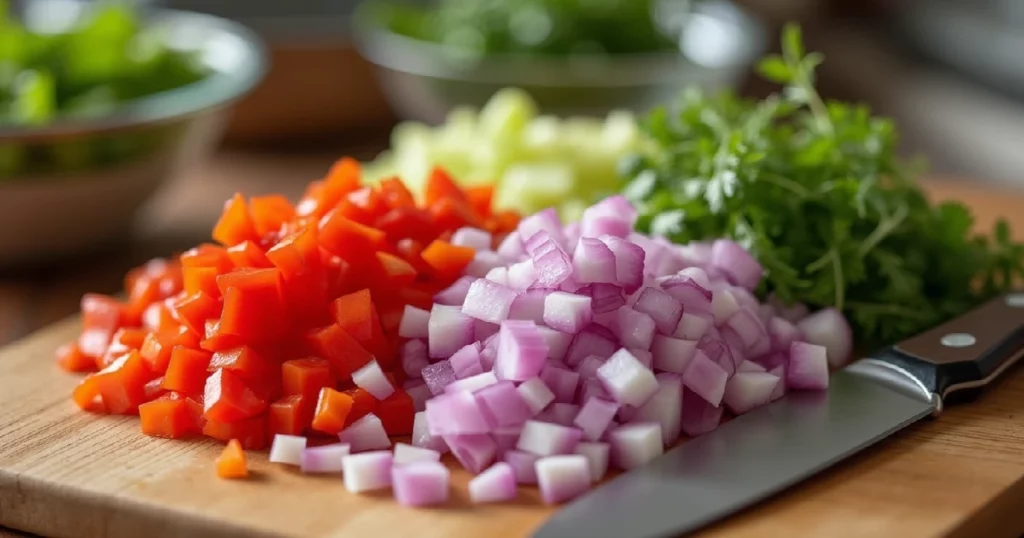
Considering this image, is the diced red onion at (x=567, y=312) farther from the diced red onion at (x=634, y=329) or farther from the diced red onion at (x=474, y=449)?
the diced red onion at (x=474, y=449)

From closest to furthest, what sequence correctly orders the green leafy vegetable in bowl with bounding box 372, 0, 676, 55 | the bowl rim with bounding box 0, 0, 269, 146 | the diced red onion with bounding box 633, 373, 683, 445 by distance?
the diced red onion with bounding box 633, 373, 683, 445 → the bowl rim with bounding box 0, 0, 269, 146 → the green leafy vegetable in bowl with bounding box 372, 0, 676, 55

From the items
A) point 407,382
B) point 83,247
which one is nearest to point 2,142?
point 83,247

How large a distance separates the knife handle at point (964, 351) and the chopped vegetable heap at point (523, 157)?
796 mm

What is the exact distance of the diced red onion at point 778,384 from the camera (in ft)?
5.50

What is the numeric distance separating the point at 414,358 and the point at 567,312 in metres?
0.25

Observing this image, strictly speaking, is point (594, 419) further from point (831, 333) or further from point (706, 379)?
point (831, 333)

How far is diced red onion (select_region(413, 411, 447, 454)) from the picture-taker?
155 cm

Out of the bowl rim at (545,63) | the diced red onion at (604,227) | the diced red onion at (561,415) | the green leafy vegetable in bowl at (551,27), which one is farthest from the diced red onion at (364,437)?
the green leafy vegetable in bowl at (551,27)

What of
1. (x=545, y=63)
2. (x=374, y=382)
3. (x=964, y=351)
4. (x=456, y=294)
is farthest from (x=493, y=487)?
(x=545, y=63)

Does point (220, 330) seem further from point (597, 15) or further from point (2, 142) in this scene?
point (597, 15)

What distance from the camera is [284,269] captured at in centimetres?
164

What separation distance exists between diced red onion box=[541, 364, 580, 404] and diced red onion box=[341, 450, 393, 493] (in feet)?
0.79

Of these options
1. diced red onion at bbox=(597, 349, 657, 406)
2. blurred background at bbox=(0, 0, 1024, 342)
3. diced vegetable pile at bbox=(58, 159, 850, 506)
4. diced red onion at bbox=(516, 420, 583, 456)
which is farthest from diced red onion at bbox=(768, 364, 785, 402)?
blurred background at bbox=(0, 0, 1024, 342)

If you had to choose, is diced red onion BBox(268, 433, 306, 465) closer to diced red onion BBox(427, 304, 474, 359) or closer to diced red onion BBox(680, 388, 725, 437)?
diced red onion BBox(427, 304, 474, 359)
